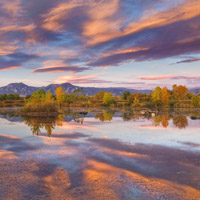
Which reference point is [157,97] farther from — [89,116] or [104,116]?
[89,116]

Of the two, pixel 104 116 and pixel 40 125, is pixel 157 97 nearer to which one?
pixel 104 116

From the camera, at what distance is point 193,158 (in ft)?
53.1

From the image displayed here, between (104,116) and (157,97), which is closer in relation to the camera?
(104,116)

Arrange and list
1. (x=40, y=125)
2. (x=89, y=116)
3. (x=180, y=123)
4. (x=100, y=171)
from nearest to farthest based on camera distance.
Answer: (x=100, y=171)
(x=40, y=125)
(x=180, y=123)
(x=89, y=116)

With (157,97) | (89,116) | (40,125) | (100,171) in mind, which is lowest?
(100,171)

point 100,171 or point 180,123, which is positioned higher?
point 180,123

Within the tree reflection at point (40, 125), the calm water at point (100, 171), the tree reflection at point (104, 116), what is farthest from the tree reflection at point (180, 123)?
the tree reflection at point (40, 125)

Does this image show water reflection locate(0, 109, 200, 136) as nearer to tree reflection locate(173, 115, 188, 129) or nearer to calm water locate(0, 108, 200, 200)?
tree reflection locate(173, 115, 188, 129)

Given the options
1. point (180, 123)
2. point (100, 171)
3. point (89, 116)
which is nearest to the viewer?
point (100, 171)

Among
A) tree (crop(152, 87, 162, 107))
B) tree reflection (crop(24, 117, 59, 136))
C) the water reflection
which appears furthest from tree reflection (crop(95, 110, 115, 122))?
tree (crop(152, 87, 162, 107))

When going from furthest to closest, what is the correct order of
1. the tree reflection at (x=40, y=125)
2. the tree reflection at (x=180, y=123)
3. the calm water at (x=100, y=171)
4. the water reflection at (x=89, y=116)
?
the tree reflection at (x=180, y=123) → the water reflection at (x=89, y=116) → the tree reflection at (x=40, y=125) → the calm water at (x=100, y=171)

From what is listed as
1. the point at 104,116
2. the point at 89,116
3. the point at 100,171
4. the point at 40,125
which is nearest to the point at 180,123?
the point at 104,116

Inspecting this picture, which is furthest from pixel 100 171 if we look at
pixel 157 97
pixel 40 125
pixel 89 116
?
pixel 157 97

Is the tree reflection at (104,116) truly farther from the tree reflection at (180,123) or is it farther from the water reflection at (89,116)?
the tree reflection at (180,123)
